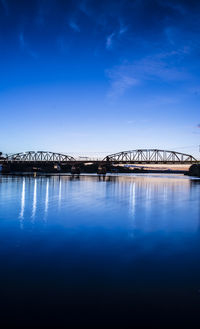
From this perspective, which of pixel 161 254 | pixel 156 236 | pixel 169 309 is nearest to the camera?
pixel 169 309

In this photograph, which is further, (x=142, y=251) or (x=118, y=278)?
(x=142, y=251)

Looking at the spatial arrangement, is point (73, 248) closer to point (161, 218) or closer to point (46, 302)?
point (46, 302)

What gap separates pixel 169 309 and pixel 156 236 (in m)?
6.27

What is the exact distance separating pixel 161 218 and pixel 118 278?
975 cm

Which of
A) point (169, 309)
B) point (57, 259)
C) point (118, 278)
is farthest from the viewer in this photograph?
point (57, 259)

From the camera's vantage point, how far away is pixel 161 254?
8438 mm

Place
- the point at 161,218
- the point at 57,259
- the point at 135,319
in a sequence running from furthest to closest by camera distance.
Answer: the point at 161,218, the point at 57,259, the point at 135,319

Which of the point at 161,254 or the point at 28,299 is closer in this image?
the point at 28,299

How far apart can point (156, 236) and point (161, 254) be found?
262cm

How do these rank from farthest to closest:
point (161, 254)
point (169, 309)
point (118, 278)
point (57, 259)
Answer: point (161, 254) → point (57, 259) → point (118, 278) → point (169, 309)

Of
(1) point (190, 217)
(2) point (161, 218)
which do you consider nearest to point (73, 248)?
(2) point (161, 218)

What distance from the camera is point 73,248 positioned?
889 centimetres

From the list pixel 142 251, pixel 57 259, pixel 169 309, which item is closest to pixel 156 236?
pixel 142 251

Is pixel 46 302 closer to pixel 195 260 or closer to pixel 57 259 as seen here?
pixel 57 259
